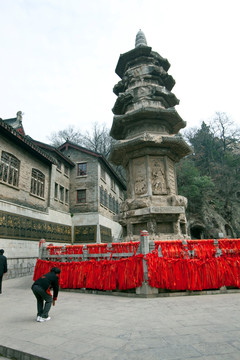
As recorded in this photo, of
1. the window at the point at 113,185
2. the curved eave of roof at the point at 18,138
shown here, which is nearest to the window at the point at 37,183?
the curved eave of roof at the point at 18,138

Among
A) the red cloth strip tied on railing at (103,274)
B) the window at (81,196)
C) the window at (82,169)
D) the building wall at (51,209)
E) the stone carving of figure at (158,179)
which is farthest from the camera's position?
the window at (82,169)

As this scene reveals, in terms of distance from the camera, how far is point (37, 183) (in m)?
17.6

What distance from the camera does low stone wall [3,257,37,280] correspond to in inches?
498

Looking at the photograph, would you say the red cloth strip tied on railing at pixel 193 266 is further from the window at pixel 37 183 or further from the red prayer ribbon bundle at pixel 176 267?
the window at pixel 37 183

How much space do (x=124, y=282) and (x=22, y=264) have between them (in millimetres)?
9206

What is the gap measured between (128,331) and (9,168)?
13.2 meters

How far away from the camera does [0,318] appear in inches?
191

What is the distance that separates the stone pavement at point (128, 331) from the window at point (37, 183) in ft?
39.2

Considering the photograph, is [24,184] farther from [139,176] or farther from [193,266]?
[193,266]

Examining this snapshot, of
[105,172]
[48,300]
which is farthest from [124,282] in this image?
[105,172]

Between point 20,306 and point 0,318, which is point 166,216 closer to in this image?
point 20,306

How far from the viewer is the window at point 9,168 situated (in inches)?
549

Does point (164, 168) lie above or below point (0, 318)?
above

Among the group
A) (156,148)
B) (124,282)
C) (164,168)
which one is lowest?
(124,282)
